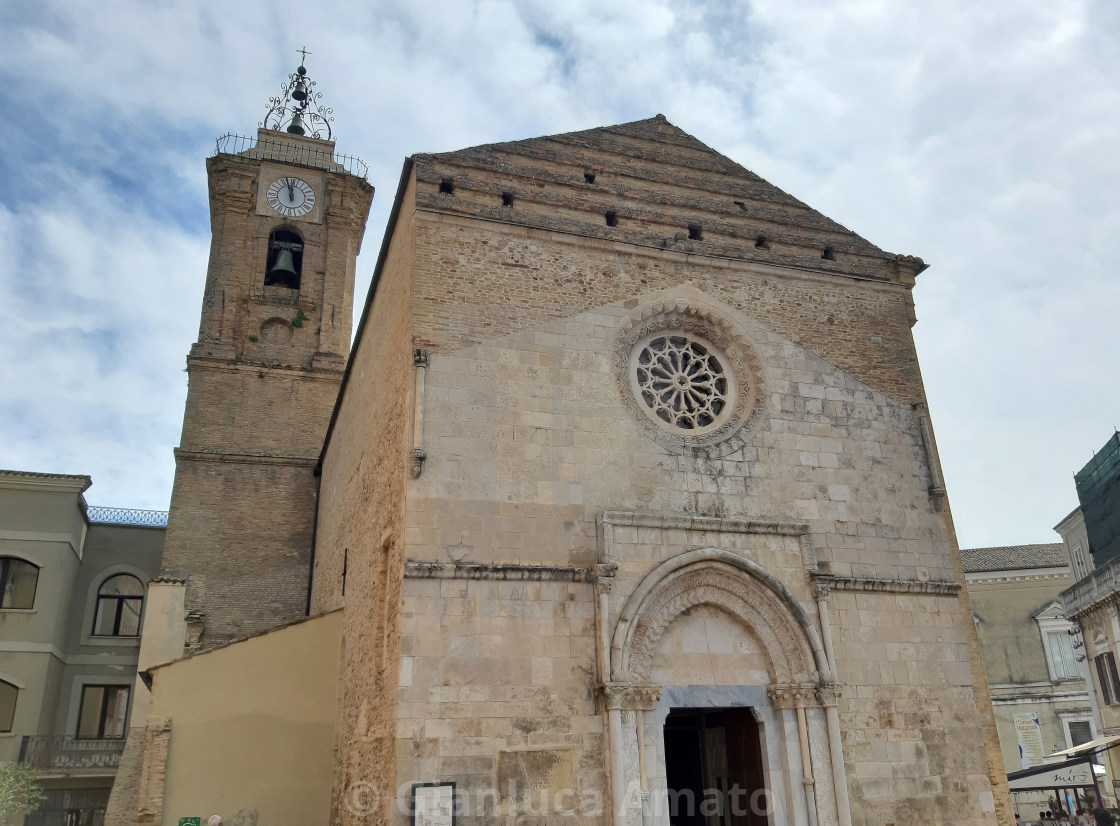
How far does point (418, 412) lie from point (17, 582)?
13.6 meters

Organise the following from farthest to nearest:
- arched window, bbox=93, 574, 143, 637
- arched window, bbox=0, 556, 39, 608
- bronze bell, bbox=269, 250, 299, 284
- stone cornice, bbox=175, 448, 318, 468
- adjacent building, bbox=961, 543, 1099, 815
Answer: adjacent building, bbox=961, 543, 1099, 815, bronze bell, bbox=269, 250, 299, 284, arched window, bbox=93, 574, 143, 637, stone cornice, bbox=175, 448, 318, 468, arched window, bbox=0, 556, 39, 608

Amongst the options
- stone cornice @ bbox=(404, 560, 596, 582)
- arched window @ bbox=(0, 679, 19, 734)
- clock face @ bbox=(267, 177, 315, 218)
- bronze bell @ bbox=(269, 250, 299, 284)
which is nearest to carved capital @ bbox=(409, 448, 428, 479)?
stone cornice @ bbox=(404, 560, 596, 582)

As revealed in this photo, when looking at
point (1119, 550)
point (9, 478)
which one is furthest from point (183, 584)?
point (1119, 550)

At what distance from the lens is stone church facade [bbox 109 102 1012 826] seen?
842cm

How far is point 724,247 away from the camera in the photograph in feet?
37.9

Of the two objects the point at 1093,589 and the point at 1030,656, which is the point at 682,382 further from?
the point at 1030,656

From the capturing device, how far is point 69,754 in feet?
56.7

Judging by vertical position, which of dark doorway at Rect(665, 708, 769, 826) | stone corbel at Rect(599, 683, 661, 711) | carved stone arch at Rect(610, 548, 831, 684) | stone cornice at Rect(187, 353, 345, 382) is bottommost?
dark doorway at Rect(665, 708, 769, 826)

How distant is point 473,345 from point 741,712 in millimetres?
5128

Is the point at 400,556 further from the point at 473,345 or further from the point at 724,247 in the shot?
the point at 724,247

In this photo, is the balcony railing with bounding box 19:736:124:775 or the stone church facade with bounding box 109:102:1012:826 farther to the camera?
the balcony railing with bounding box 19:736:124:775

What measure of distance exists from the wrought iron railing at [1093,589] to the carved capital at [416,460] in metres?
13.8

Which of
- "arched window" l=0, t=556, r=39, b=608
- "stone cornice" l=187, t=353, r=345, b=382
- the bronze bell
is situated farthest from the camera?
the bronze bell

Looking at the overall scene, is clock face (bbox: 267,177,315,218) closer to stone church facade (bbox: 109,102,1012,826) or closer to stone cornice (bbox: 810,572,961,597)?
stone church facade (bbox: 109,102,1012,826)
